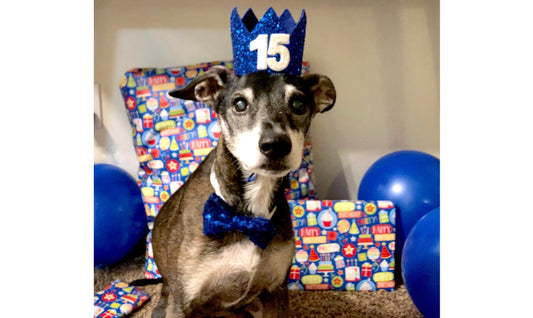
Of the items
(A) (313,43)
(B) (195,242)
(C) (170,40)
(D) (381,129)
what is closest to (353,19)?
(A) (313,43)

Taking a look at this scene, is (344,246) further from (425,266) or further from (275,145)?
(275,145)

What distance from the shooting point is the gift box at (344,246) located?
2.15m

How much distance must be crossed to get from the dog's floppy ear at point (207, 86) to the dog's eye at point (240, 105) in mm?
114

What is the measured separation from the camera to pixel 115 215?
7.11ft

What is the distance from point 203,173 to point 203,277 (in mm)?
368

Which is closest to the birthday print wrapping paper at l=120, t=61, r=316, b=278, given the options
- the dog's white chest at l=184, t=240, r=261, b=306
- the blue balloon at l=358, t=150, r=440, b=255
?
the blue balloon at l=358, t=150, r=440, b=255

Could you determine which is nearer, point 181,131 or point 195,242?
point 195,242

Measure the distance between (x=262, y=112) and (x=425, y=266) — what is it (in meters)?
0.93

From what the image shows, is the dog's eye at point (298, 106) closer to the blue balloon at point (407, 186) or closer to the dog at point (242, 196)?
the dog at point (242, 196)

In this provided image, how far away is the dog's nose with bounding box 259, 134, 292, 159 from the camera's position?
109cm

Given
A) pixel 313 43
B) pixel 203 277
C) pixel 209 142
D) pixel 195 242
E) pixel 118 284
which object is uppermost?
pixel 313 43

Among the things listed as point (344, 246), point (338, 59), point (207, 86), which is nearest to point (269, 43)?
point (207, 86)

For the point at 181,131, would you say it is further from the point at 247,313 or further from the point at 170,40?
the point at 247,313

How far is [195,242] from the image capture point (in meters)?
1.32
